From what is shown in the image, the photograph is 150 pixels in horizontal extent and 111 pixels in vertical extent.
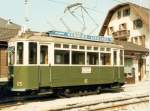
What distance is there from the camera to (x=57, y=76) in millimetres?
18875

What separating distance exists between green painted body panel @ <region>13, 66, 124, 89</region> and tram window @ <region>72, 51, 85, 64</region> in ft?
0.97

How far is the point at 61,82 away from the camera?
19094 millimetres

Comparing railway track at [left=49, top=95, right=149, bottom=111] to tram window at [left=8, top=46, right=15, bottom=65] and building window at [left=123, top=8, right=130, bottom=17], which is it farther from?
building window at [left=123, top=8, right=130, bottom=17]

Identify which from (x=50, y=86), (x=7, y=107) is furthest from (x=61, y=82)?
(x=7, y=107)

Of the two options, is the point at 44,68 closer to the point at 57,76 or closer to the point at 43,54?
the point at 43,54

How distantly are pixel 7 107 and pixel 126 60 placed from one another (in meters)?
18.5

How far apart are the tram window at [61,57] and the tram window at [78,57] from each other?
514 mm

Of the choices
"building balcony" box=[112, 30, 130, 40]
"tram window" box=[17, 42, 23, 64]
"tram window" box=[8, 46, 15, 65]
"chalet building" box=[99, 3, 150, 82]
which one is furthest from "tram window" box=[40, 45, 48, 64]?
"building balcony" box=[112, 30, 130, 40]

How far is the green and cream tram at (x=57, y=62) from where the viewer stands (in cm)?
1777

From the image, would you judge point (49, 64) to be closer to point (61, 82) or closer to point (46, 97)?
point (61, 82)

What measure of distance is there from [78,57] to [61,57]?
1310mm

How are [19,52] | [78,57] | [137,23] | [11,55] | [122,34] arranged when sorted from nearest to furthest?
1. [19,52]
2. [11,55]
3. [78,57]
4. [137,23]
5. [122,34]

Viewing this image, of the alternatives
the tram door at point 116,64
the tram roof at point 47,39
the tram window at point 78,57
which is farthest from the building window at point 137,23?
the tram window at point 78,57

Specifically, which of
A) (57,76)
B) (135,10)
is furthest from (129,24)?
(57,76)
